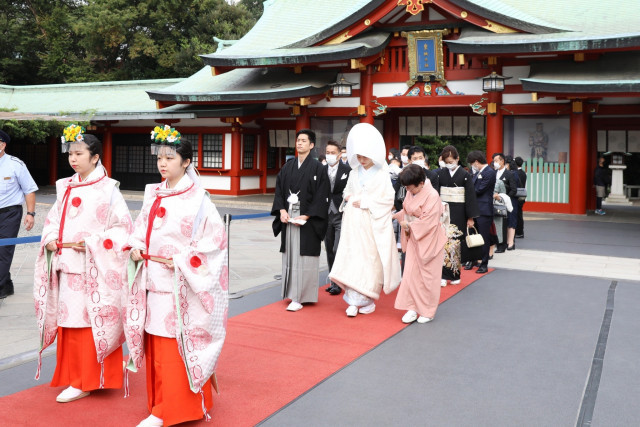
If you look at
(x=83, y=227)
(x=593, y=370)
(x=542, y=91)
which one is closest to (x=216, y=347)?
(x=83, y=227)

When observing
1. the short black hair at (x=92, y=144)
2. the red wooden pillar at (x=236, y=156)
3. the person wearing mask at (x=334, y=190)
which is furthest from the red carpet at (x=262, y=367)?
the red wooden pillar at (x=236, y=156)

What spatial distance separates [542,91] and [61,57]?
1128 inches

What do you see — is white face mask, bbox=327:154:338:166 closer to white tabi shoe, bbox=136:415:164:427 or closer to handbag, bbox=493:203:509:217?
handbag, bbox=493:203:509:217

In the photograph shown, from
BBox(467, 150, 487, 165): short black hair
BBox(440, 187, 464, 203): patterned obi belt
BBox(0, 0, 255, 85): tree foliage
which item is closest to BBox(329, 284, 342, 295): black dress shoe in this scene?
BBox(440, 187, 464, 203): patterned obi belt

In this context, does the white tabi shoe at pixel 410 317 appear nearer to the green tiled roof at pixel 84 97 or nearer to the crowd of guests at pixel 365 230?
the crowd of guests at pixel 365 230

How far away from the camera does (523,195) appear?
418 inches

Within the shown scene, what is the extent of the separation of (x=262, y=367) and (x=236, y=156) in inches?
603

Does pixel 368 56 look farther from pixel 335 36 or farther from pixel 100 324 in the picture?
pixel 100 324

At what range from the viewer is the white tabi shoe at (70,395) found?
3680mm

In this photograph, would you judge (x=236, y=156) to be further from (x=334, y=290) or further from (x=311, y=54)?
(x=334, y=290)

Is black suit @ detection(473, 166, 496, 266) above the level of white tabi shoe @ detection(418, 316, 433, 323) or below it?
above

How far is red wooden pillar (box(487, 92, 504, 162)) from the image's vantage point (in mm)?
14852

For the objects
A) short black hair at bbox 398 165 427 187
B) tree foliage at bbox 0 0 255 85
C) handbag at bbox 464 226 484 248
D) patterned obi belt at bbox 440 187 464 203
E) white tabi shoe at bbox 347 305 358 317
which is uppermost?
tree foliage at bbox 0 0 255 85

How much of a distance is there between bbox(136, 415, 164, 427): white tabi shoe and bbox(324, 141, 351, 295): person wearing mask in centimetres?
377
